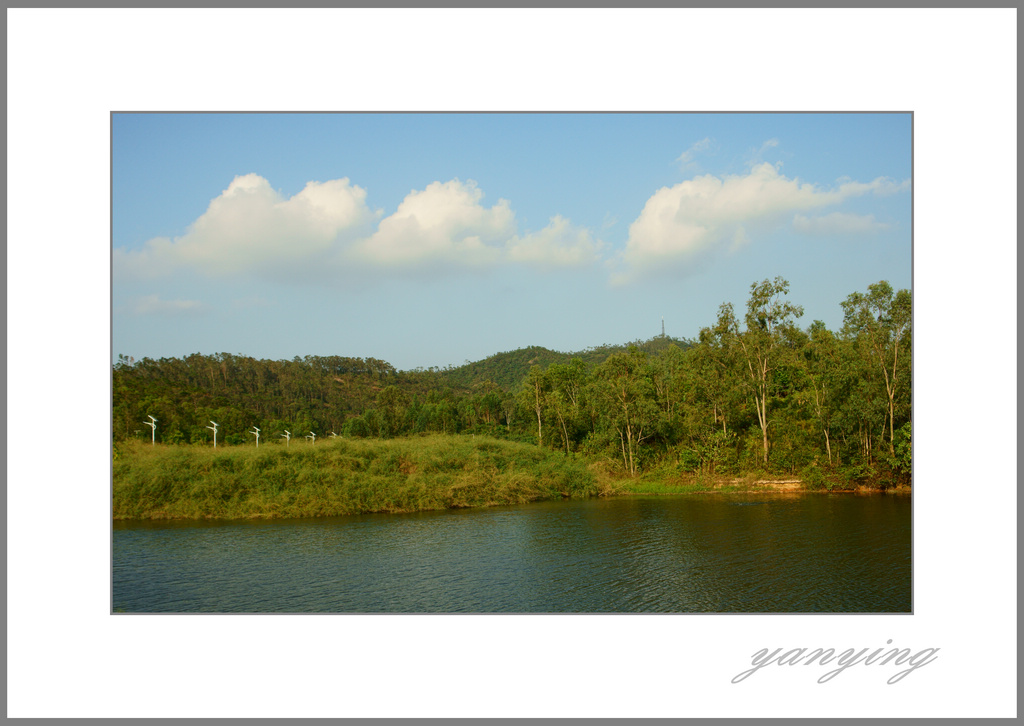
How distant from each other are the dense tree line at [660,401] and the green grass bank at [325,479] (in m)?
3.47

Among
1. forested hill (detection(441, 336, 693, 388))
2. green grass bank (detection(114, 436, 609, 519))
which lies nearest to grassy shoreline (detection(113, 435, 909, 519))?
green grass bank (detection(114, 436, 609, 519))

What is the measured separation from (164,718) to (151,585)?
6.17m

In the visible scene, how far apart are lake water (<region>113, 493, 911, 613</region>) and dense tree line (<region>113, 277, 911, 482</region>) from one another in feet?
20.8

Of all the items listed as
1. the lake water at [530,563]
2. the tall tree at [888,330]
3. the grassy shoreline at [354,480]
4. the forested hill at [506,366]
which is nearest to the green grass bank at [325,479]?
the grassy shoreline at [354,480]

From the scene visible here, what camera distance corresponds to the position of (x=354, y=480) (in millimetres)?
23531

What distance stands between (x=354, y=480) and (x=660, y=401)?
60.5 ft

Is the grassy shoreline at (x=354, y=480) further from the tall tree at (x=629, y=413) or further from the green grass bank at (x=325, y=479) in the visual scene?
the tall tree at (x=629, y=413)

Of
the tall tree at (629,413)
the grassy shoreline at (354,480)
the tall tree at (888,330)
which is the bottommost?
the grassy shoreline at (354,480)

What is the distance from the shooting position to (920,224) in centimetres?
839

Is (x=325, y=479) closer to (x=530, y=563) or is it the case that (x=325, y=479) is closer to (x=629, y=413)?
(x=530, y=563)

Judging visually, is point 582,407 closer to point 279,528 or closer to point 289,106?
point 279,528

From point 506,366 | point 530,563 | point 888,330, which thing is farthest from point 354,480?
point 506,366

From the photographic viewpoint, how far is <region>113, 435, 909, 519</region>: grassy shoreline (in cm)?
2173

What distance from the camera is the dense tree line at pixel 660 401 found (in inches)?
990
